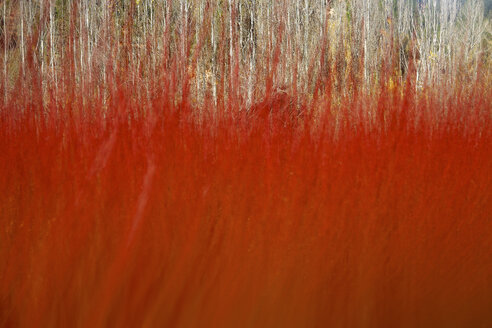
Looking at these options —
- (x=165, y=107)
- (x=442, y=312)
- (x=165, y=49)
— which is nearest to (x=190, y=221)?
(x=165, y=107)

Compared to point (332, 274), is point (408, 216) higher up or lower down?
higher up

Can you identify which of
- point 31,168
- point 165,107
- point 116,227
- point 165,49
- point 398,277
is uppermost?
point 165,49

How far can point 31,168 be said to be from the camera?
846mm

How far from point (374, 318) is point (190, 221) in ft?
1.94

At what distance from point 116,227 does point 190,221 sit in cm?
15

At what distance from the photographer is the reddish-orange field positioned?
85 centimetres

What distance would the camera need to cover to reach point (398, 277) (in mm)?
1215

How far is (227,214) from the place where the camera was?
94 centimetres

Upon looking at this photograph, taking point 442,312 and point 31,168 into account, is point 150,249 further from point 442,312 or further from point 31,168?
point 442,312

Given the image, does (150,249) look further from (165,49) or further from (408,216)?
(408,216)

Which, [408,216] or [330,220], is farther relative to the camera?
[408,216]

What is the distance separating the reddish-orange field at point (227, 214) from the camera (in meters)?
0.85

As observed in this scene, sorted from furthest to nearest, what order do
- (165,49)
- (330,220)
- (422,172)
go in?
(422,172) → (330,220) → (165,49)

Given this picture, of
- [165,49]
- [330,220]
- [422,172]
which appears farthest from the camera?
[422,172]
